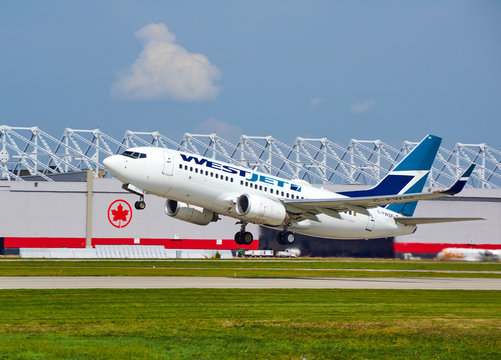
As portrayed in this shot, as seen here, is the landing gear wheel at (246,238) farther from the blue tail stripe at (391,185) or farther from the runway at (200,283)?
the blue tail stripe at (391,185)

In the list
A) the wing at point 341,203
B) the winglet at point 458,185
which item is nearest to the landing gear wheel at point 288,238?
the wing at point 341,203

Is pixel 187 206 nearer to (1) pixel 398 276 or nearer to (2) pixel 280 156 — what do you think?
(1) pixel 398 276

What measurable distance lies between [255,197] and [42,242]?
70.6m

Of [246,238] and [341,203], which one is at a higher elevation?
[341,203]

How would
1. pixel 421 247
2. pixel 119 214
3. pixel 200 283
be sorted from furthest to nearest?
pixel 119 214 < pixel 421 247 < pixel 200 283

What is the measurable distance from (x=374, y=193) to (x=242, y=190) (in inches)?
611

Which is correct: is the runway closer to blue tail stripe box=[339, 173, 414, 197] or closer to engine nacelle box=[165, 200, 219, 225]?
engine nacelle box=[165, 200, 219, 225]

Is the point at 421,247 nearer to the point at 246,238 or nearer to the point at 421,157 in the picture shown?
the point at 421,157

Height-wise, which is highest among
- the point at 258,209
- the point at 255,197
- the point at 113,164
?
the point at 113,164

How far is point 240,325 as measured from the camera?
29.1 meters

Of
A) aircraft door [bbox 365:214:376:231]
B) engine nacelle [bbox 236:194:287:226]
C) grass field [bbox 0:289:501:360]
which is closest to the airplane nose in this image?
engine nacelle [bbox 236:194:287:226]

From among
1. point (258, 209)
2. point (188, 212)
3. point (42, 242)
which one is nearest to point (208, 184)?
point (258, 209)

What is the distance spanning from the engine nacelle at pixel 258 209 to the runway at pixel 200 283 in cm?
453

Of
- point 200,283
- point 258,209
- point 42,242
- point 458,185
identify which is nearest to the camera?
point 200,283
